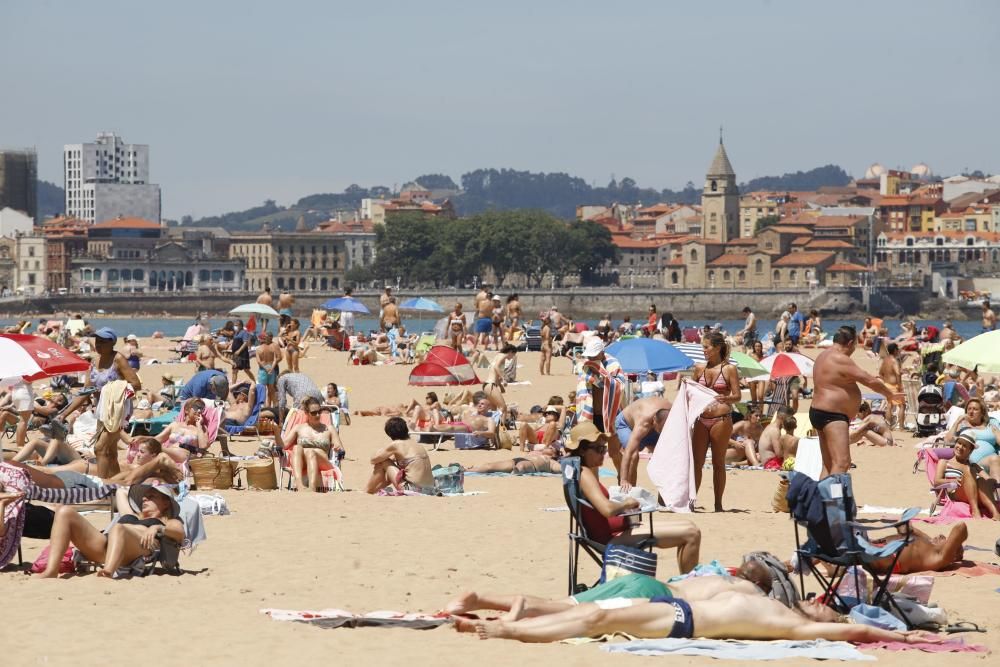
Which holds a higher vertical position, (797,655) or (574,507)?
(574,507)

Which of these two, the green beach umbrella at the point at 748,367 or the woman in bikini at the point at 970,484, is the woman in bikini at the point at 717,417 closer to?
the woman in bikini at the point at 970,484

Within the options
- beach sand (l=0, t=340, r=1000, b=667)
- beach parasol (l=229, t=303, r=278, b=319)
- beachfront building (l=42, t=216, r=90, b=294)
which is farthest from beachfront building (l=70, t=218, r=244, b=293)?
beach sand (l=0, t=340, r=1000, b=667)

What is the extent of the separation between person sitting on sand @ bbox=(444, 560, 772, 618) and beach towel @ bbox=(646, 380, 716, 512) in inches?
122

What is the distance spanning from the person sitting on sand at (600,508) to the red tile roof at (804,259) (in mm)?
113153

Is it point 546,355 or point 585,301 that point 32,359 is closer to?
point 546,355

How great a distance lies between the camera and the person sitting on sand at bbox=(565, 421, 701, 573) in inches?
261

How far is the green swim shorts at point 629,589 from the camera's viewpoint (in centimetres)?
625

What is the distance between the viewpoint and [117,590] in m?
6.98

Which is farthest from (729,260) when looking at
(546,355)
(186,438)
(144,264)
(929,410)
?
(186,438)

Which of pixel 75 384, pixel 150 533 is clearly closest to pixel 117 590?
pixel 150 533

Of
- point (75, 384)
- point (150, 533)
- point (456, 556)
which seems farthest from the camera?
point (75, 384)

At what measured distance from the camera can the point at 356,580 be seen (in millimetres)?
7473

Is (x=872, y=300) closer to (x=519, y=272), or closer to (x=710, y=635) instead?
(x=519, y=272)

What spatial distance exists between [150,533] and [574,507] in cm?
193
